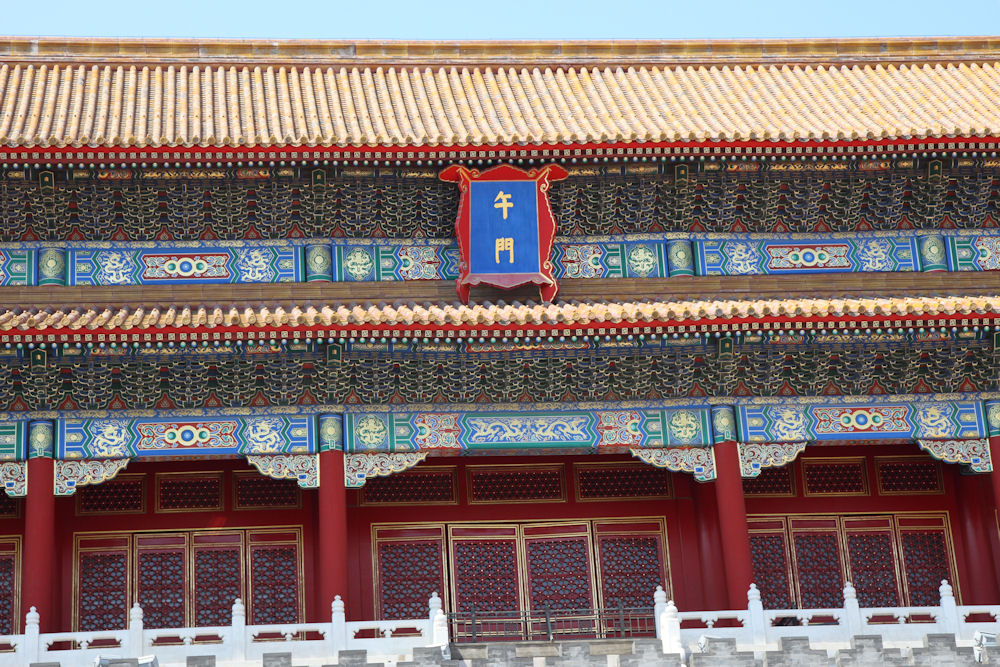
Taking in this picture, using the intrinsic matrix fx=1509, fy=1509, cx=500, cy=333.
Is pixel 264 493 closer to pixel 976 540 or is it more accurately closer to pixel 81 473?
pixel 81 473

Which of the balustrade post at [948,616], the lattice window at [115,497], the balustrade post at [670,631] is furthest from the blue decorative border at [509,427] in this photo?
the balustrade post at [670,631]

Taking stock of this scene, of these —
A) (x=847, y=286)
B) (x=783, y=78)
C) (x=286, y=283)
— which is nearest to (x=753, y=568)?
(x=847, y=286)

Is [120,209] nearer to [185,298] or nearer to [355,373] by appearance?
[185,298]

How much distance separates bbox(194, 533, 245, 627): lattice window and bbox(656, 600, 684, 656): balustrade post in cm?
487

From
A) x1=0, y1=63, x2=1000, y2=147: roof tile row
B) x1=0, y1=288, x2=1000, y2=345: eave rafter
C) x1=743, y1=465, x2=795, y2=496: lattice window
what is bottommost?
x1=743, y1=465, x2=795, y2=496: lattice window

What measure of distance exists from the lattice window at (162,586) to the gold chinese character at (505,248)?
461 cm

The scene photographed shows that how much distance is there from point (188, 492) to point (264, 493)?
0.81 meters

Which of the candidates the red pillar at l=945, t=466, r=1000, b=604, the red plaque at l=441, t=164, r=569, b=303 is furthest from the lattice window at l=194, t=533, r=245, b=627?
the red pillar at l=945, t=466, r=1000, b=604

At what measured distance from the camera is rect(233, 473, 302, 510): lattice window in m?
16.3

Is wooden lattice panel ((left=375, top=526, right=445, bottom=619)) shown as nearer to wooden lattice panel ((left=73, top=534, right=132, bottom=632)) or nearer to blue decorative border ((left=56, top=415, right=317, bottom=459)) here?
blue decorative border ((left=56, top=415, right=317, bottom=459))

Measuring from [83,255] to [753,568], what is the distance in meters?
8.15

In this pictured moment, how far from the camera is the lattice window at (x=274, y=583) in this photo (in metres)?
15.9

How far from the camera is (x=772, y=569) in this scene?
54.3 ft

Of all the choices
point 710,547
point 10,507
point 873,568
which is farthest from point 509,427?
point 10,507
